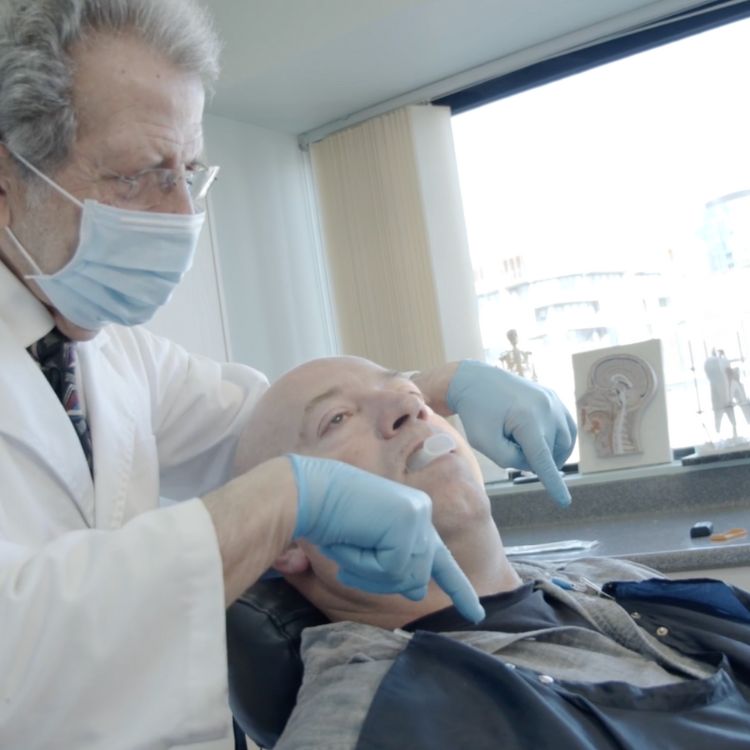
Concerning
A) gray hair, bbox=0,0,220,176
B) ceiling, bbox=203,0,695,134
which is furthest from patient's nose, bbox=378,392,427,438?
ceiling, bbox=203,0,695,134

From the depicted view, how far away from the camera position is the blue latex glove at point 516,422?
1462 mm

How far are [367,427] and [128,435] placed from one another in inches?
14.6

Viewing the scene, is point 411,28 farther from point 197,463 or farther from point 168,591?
point 168,591

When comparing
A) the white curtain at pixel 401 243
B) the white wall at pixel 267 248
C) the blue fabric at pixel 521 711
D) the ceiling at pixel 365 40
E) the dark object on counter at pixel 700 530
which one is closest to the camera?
the blue fabric at pixel 521 711

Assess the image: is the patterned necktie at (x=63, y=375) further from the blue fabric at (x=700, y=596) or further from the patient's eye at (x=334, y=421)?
→ the blue fabric at (x=700, y=596)

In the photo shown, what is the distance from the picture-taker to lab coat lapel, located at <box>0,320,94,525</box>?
49.1 inches

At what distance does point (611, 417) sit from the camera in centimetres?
272

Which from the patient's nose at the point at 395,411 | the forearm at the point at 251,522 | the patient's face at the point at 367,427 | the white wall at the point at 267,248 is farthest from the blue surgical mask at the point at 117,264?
the white wall at the point at 267,248

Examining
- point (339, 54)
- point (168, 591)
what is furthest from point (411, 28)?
point (168, 591)

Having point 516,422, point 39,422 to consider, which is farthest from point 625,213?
point 39,422

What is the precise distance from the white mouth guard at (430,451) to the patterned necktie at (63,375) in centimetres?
46

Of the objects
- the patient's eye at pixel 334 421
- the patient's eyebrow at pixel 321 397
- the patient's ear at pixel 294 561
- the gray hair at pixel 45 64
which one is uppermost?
the gray hair at pixel 45 64

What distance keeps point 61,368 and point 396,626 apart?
2.03ft

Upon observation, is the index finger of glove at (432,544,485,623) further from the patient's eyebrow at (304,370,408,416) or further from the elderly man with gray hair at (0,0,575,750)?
the patient's eyebrow at (304,370,408,416)
